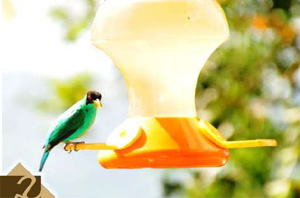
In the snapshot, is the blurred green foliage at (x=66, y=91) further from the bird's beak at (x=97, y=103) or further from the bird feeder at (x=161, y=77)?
the bird's beak at (x=97, y=103)

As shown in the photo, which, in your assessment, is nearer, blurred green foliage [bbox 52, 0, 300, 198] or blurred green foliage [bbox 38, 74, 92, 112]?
blurred green foliage [bbox 52, 0, 300, 198]

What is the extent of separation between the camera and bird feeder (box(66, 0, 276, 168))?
2.91 metres

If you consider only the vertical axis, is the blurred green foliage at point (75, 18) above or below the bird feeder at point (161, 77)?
below

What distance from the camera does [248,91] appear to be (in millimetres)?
5895

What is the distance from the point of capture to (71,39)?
234 inches

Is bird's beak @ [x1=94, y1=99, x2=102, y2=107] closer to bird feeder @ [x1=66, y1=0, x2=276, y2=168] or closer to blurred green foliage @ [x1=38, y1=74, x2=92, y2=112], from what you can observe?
bird feeder @ [x1=66, y1=0, x2=276, y2=168]
